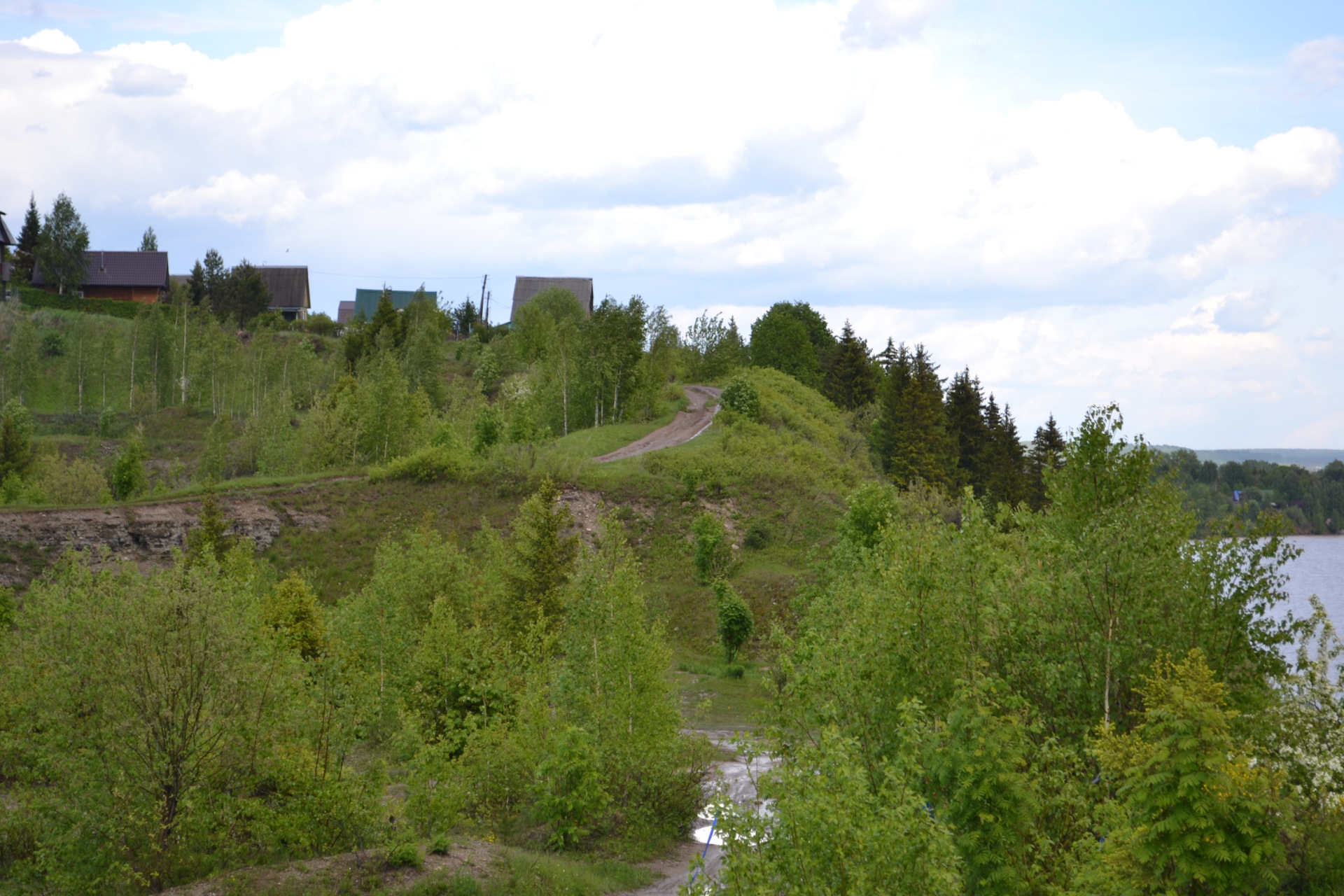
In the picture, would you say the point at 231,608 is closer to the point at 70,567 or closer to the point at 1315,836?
the point at 70,567

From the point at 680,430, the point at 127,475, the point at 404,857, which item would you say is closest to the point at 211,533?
the point at 127,475

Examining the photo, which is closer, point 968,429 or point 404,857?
point 404,857

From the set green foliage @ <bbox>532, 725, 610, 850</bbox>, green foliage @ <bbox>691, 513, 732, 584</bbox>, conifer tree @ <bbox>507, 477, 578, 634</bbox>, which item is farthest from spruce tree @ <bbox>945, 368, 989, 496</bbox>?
green foliage @ <bbox>532, 725, 610, 850</bbox>

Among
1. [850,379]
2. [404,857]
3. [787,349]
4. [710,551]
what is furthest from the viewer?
[787,349]

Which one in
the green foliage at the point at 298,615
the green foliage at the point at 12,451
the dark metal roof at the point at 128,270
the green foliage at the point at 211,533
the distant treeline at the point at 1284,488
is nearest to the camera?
the green foliage at the point at 298,615

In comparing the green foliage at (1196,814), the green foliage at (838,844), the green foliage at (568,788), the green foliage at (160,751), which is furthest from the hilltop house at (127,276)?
the green foliage at (1196,814)

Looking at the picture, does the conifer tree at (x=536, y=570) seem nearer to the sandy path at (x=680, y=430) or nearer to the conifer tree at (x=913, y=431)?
→ the sandy path at (x=680, y=430)

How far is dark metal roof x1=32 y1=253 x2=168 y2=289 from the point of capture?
113 m

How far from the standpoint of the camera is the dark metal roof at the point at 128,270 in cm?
11269

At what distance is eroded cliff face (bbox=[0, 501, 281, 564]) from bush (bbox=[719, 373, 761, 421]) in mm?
35315

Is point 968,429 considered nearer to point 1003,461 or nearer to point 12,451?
point 1003,461

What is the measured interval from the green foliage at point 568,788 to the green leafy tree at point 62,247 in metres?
110

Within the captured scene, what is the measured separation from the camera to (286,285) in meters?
133

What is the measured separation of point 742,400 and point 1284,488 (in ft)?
217
